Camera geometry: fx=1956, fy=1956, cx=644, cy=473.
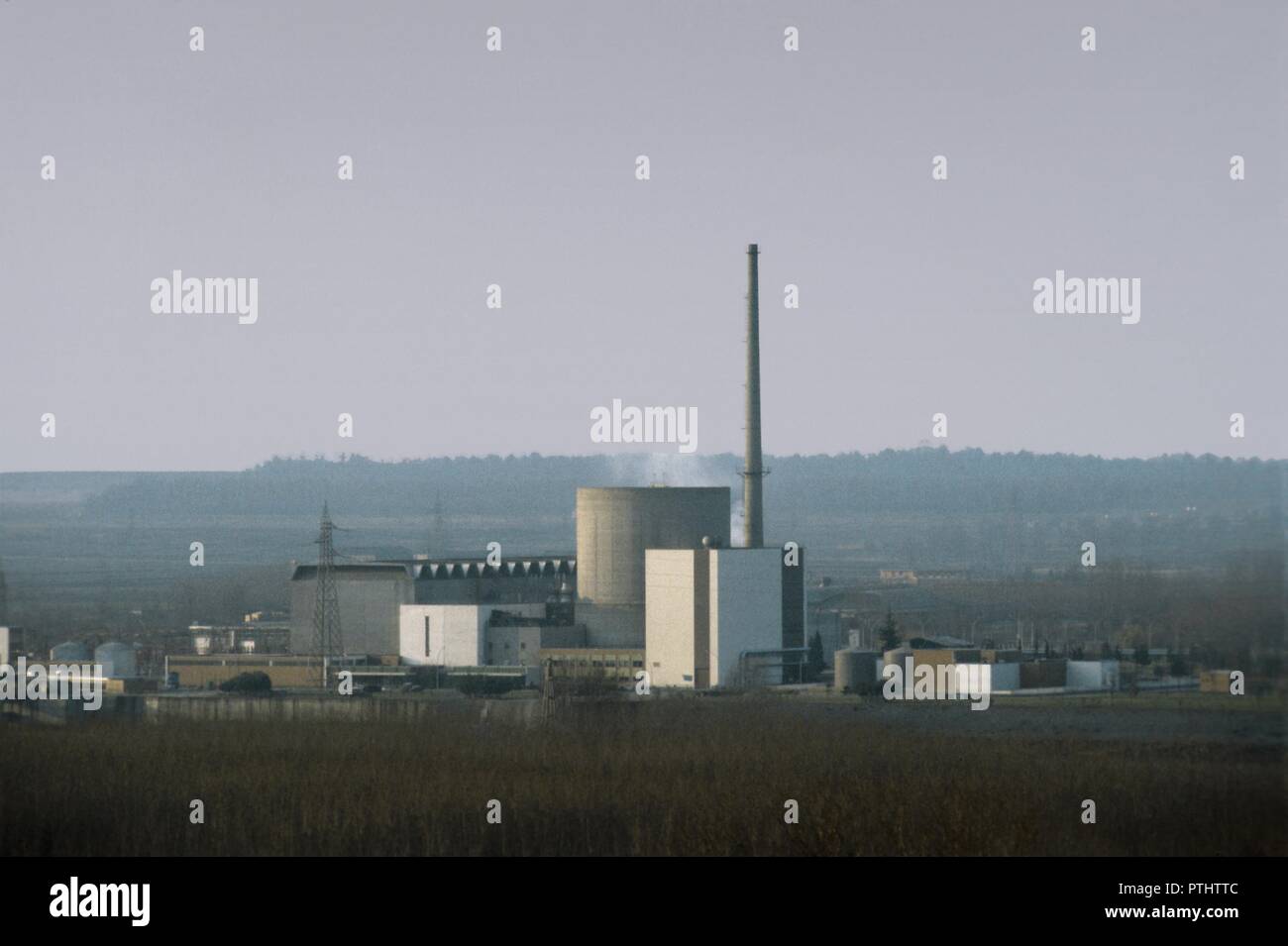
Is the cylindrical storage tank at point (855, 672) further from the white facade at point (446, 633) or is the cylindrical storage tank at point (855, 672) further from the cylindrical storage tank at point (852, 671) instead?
the white facade at point (446, 633)

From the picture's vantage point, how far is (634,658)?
52500 mm

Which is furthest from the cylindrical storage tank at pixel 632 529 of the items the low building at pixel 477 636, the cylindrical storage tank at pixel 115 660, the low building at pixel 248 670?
the cylindrical storage tank at pixel 115 660

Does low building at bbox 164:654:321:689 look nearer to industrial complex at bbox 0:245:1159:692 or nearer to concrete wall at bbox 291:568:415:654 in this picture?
industrial complex at bbox 0:245:1159:692

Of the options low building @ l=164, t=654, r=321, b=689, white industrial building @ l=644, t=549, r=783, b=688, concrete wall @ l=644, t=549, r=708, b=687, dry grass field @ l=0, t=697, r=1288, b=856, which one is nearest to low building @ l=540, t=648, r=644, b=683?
concrete wall @ l=644, t=549, r=708, b=687

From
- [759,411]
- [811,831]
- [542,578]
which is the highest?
[759,411]

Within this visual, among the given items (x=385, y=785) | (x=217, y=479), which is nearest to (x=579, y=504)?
(x=385, y=785)

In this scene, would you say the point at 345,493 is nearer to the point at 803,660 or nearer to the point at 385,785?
the point at 803,660

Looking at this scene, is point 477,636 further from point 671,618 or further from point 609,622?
point 671,618

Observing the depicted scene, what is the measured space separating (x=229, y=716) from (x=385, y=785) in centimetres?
1100

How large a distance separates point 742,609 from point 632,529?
6.59m

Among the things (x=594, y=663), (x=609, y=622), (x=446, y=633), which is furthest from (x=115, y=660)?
(x=609, y=622)

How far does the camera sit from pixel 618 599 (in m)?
55.9

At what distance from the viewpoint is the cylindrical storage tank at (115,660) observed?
171 ft
